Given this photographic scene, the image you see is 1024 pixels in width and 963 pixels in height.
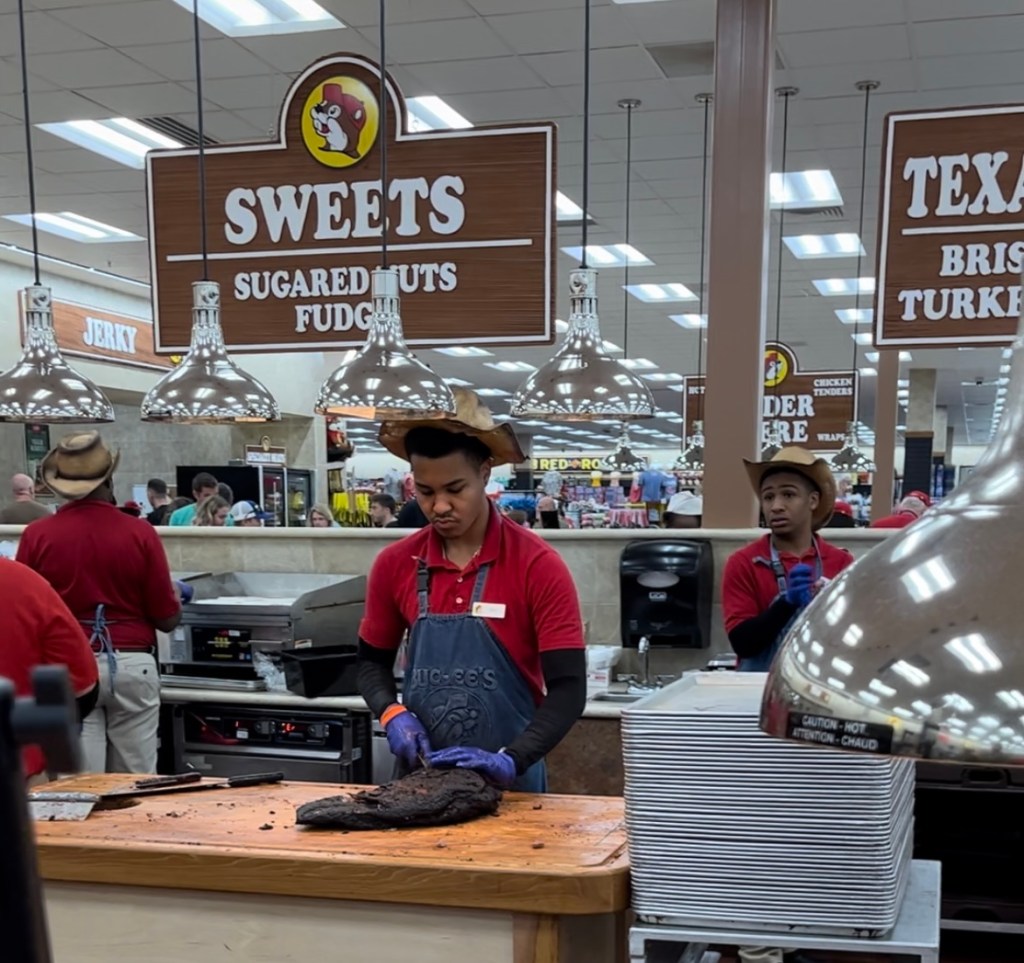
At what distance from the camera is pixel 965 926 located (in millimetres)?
2990

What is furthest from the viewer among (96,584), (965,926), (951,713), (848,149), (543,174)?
(848,149)

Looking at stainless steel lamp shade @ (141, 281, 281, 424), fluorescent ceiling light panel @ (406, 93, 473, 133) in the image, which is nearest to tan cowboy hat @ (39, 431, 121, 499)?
stainless steel lamp shade @ (141, 281, 281, 424)

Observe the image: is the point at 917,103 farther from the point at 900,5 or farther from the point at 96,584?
the point at 96,584

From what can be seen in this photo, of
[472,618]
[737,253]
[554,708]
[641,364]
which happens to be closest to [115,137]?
[737,253]

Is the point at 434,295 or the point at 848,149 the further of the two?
the point at 848,149

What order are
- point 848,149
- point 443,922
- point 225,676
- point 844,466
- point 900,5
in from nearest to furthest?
point 443,922, point 225,676, point 900,5, point 848,149, point 844,466

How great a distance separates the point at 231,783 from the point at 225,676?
2.03 m

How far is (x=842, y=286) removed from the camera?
38.0ft

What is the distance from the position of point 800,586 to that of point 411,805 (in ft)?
5.78

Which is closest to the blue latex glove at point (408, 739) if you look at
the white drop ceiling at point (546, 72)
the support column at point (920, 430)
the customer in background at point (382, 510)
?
the white drop ceiling at point (546, 72)

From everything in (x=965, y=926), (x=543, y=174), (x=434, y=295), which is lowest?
(x=965, y=926)

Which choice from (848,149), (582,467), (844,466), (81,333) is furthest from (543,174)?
(582,467)

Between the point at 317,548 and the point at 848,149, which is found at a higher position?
the point at 848,149

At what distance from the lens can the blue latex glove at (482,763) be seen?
92.1 inches
